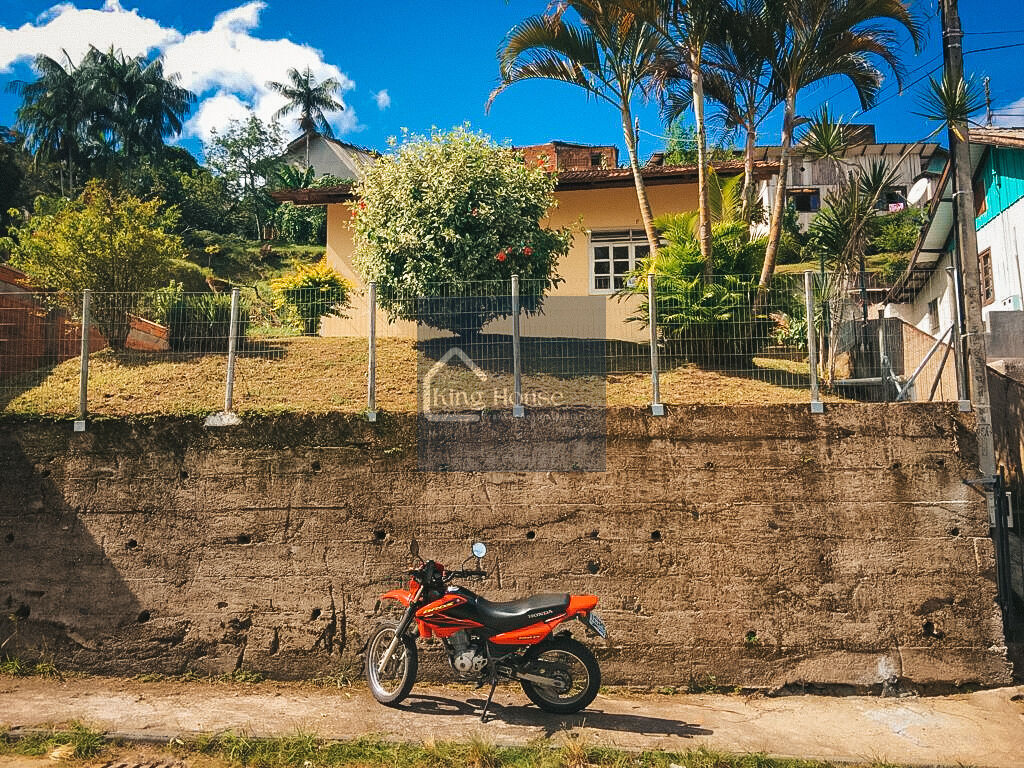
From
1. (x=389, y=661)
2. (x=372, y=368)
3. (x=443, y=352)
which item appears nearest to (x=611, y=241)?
(x=443, y=352)

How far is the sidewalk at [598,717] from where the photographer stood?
219 inches

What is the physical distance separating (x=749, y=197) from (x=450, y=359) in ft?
21.2

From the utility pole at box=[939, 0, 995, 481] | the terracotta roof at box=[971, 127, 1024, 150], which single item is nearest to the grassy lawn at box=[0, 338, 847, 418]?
the utility pole at box=[939, 0, 995, 481]

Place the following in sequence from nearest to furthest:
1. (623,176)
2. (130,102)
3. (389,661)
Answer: (389,661), (623,176), (130,102)

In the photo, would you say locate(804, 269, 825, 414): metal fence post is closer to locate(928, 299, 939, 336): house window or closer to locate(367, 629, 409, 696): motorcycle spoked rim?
locate(367, 629, 409, 696): motorcycle spoked rim

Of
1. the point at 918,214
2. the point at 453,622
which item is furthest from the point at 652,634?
the point at 918,214

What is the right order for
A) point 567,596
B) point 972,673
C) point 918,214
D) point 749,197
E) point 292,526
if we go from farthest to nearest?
point 918,214, point 749,197, point 292,526, point 972,673, point 567,596

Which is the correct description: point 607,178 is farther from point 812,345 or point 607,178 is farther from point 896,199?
point 896,199

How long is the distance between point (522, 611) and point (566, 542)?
3.92 feet

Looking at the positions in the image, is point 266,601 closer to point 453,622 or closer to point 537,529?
point 453,622

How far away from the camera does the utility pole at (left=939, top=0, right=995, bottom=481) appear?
7113mm

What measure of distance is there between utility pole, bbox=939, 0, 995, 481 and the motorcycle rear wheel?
4.03 metres

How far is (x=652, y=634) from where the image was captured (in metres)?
6.80

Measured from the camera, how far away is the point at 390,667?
6223mm
